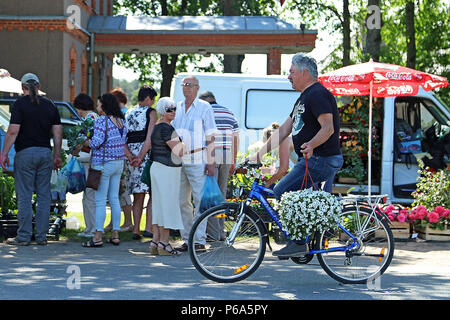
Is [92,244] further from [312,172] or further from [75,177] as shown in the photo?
[312,172]

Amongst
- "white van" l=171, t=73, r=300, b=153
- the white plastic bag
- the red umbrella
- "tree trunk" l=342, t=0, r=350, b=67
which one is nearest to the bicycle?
the red umbrella

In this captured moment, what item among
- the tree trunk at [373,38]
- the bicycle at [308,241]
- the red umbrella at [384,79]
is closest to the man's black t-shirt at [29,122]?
the bicycle at [308,241]

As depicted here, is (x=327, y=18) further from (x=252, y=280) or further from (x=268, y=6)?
(x=252, y=280)

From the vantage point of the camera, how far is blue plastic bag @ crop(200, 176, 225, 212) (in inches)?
352

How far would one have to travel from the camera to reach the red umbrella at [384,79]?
12.0 m

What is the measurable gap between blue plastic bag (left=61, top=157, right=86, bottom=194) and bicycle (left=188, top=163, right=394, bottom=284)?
11.9ft

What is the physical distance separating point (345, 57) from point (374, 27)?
13827mm

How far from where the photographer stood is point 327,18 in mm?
43219

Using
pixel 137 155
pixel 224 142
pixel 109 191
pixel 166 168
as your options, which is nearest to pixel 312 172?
pixel 166 168

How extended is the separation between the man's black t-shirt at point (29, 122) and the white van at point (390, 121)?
4.36 m

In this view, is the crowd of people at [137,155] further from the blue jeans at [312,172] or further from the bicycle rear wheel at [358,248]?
the bicycle rear wheel at [358,248]

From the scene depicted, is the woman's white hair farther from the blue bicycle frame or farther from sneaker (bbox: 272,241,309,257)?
sneaker (bbox: 272,241,309,257)

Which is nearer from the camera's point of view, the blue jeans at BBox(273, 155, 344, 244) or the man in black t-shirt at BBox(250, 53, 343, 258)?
the man in black t-shirt at BBox(250, 53, 343, 258)
